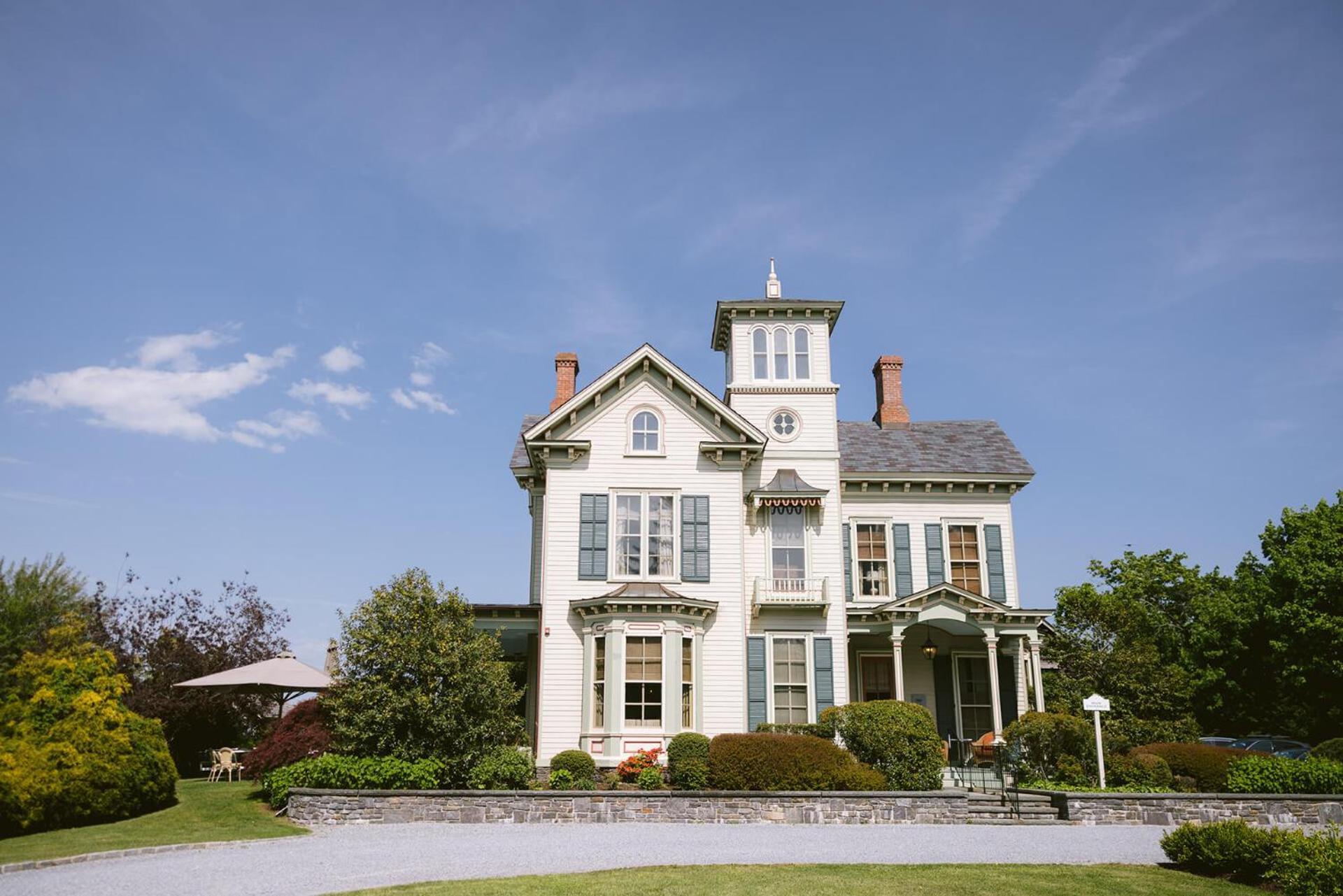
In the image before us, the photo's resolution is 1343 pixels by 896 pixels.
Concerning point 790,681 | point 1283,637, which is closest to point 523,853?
point 790,681

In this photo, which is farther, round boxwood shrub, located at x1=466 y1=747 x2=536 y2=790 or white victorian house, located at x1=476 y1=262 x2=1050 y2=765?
white victorian house, located at x1=476 y1=262 x2=1050 y2=765

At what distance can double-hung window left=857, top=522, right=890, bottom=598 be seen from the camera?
27031mm

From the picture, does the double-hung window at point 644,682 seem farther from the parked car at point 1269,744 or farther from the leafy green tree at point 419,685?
the parked car at point 1269,744

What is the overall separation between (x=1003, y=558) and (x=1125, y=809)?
10.1 meters


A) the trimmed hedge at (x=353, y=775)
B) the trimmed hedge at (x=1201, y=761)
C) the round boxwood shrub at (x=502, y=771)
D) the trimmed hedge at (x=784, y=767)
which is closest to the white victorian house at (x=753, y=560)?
the round boxwood shrub at (x=502, y=771)

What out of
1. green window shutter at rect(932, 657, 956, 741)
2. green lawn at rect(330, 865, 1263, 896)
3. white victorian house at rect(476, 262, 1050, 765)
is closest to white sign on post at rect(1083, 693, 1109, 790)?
white victorian house at rect(476, 262, 1050, 765)

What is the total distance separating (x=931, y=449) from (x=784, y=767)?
43.1 feet

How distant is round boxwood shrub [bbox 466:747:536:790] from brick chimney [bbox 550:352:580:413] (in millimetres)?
12103

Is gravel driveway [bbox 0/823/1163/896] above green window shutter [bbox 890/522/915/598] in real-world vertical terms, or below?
below

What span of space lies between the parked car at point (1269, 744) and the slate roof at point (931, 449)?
1184cm

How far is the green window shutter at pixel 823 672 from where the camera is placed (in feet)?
79.0

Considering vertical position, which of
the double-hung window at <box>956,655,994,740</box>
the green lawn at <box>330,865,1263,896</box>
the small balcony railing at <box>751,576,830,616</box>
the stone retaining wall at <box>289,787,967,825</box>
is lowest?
the green lawn at <box>330,865,1263,896</box>

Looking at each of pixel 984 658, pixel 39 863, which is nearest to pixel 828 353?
pixel 984 658

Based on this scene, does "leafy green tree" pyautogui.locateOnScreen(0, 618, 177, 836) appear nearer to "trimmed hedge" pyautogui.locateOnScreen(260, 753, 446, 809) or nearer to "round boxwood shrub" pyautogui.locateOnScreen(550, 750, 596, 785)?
"trimmed hedge" pyautogui.locateOnScreen(260, 753, 446, 809)
